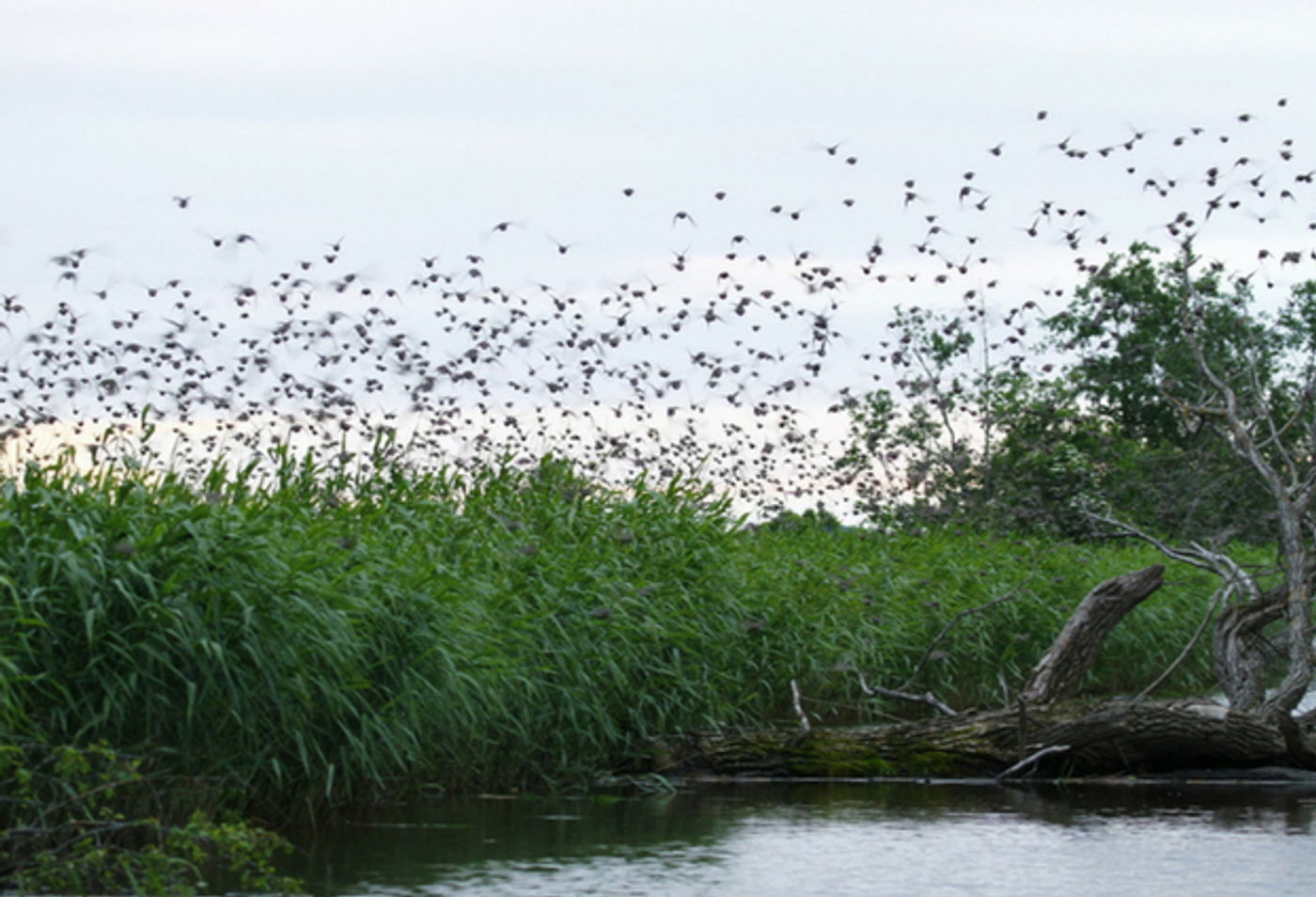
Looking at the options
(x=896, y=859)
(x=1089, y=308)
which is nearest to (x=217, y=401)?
(x=896, y=859)

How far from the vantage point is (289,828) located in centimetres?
1034

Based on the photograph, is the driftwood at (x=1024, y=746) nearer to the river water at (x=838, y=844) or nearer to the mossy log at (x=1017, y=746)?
the mossy log at (x=1017, y=746)

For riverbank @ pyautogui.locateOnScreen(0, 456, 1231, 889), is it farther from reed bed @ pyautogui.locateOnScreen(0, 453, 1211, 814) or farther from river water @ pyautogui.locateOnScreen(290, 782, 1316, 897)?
river water @ pyautogui.locateOnScreen(290, 782, 1316, 897)

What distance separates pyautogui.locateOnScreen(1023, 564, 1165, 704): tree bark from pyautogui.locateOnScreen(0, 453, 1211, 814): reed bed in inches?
71.0

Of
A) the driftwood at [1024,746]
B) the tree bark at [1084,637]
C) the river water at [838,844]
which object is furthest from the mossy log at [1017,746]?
the tree bark at [1084,637]

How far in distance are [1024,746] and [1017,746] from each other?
3.4 inches

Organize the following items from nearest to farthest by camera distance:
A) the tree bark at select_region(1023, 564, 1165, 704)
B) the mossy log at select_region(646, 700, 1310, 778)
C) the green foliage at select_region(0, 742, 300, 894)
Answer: the green foliage at select_region(0, 742, 300, 894) → the mossy log at select_region(646, 700, 1310, 778) → the tree bark at select_region(1023, 564, 1165, 704)

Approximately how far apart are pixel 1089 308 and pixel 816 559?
28864mm

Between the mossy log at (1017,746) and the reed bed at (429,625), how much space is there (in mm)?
492

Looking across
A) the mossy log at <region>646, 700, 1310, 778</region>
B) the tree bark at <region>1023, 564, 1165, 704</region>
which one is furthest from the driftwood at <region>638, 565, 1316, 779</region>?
the tree bark at <region>1023, 564, 1165, 704</region>

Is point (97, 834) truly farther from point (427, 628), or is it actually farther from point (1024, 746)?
point (1024, 746)

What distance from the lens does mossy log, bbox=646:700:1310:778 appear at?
13.5 metres

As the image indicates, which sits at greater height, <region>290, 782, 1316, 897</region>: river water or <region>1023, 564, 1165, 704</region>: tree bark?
<region>1023, 564, 1165, 704</region>: tree bark

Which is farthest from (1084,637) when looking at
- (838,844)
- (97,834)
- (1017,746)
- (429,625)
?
(97,834)
